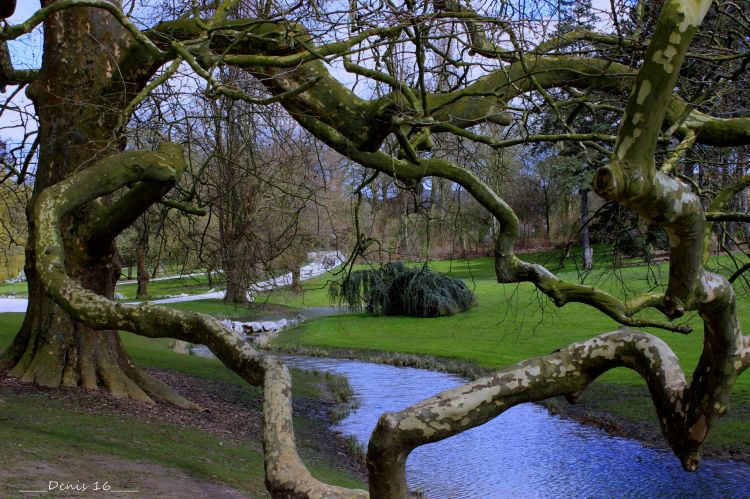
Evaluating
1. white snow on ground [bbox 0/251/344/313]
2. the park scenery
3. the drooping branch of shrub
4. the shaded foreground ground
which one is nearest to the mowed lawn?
white snow on ground [bbox 0/251/344/313]

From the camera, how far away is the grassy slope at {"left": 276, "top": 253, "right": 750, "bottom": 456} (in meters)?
12.7

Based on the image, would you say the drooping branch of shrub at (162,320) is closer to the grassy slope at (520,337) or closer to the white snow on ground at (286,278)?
the white snow on ground at (286,278)

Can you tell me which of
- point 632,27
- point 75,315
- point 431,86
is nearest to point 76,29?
point 431,86

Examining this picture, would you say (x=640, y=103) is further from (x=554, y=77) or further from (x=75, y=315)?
(x=554, y=77)

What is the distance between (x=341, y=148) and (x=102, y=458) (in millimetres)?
3998

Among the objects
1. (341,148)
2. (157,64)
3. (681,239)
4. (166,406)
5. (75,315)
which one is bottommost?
(166,406)

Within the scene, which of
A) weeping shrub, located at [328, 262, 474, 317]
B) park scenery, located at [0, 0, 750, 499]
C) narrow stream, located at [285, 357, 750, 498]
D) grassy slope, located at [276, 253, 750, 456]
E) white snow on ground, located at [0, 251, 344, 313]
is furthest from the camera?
weeping shrub, located at [328, 262, 474, 317]

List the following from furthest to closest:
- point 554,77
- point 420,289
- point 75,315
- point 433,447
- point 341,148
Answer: point 420,289
point 433,447
point 554,77
point 341,148
point 75,315

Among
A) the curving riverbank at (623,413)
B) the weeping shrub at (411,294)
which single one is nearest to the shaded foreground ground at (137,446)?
the curving riverbank at (623,413)

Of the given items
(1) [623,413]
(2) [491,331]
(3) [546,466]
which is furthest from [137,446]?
(2) [491,331]

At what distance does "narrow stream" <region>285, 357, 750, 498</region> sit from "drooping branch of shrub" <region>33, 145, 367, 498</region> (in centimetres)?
506

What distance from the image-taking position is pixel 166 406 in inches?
396

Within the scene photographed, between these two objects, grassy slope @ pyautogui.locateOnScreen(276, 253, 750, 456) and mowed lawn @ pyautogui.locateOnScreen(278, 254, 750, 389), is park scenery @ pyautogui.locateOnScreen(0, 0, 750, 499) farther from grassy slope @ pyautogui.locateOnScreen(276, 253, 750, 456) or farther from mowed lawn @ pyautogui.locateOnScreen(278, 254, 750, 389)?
mowed lawn @ pyautogui.locateOnScreen(278, 254, 750, 389)

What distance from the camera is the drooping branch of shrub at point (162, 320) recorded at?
154 inches
